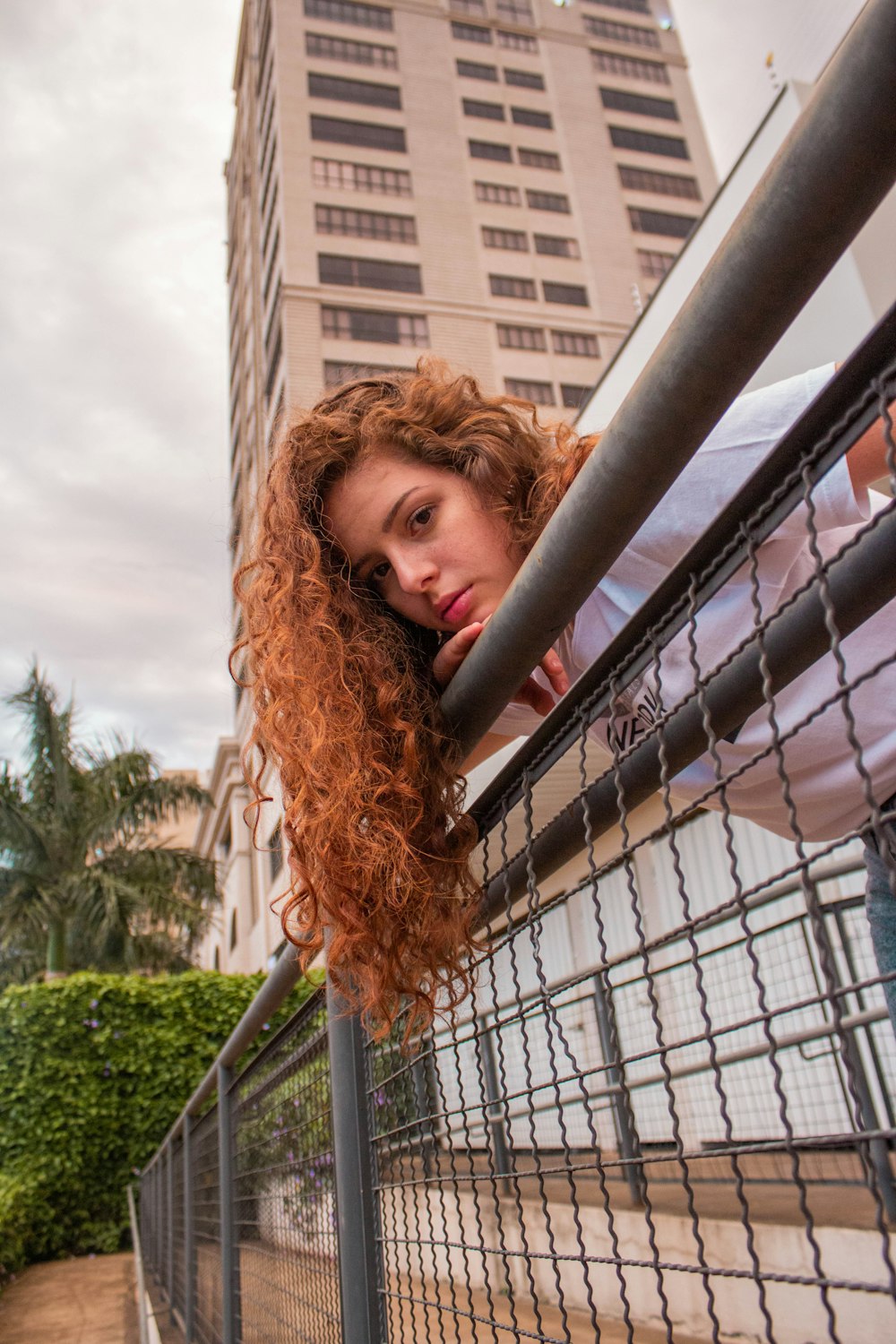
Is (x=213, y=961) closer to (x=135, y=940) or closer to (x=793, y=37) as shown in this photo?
(x=135, y=940)

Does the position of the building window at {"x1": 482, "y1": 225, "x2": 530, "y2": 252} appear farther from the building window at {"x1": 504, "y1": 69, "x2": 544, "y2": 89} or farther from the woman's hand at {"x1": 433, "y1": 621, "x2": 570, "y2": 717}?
the woman's hand at {"x1": 433, "y1": 621, "x2": 570, "y2": 717}

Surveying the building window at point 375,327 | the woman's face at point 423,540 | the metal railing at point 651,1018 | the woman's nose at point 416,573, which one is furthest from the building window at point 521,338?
the woman's nose at point 416,573

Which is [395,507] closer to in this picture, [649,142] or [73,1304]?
[73,1304]

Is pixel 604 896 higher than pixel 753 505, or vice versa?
pixel 604 896

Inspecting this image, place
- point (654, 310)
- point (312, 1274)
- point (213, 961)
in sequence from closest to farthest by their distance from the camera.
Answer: point (312, 1274) → point (654, 310) → point (213, 961)

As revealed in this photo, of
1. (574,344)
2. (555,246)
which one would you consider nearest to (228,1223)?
(574,344)

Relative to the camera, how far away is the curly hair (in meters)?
1.33

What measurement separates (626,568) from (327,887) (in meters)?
0.57

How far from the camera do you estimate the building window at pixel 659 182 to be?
3161 centimetres

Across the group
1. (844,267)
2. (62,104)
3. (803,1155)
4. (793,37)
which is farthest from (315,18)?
(803,1155)

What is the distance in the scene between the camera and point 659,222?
31.4 m

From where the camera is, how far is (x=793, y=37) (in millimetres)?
7910

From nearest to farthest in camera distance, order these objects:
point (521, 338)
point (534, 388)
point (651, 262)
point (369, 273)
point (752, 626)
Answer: point (752, 626) < point (369, 273) < point (534, 388) < point (521, 338) < point (651, 262)

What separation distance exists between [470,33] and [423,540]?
36.7 metres
